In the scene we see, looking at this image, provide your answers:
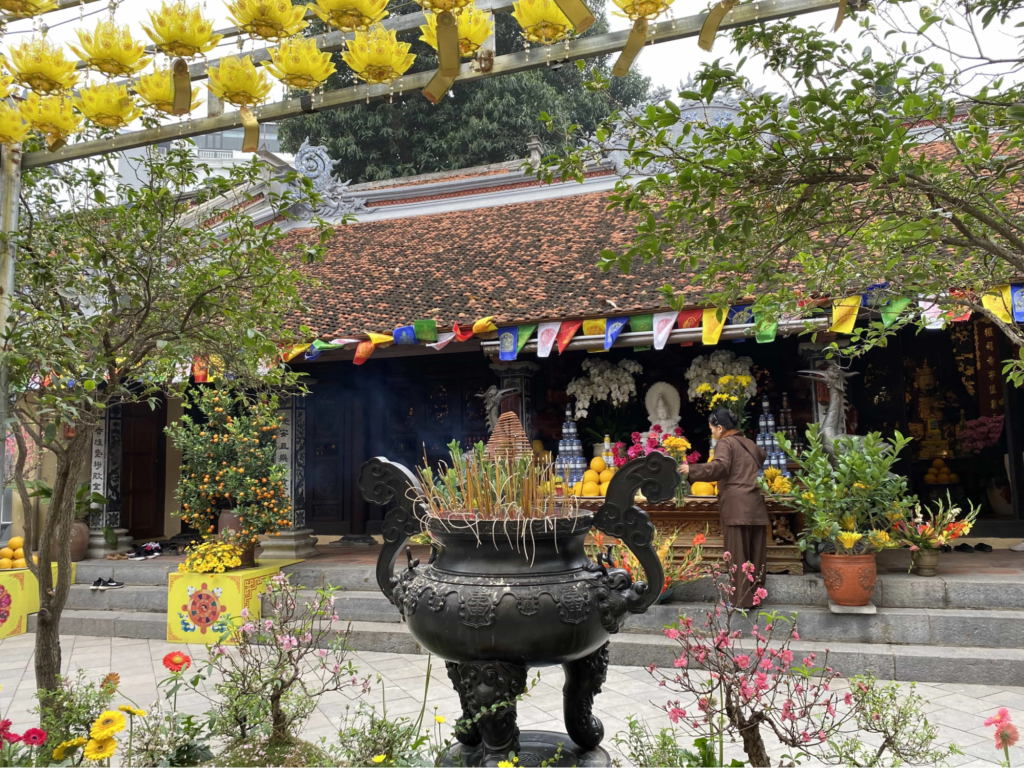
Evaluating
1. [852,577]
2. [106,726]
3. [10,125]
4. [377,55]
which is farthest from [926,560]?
[10,125]

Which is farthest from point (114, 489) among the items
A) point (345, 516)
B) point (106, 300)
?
point (106, 300)

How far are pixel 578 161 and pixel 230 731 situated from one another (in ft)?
9.39

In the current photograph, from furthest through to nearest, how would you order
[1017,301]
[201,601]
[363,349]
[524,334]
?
1. [363,349]
2. [524,334]
3. [201,601]
4. [1017,301]

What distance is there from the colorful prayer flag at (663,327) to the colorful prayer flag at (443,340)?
2.27m

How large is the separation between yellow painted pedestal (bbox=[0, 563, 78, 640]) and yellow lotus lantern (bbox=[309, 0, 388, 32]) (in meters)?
7.61

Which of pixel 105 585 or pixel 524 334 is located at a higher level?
pixel 524 334

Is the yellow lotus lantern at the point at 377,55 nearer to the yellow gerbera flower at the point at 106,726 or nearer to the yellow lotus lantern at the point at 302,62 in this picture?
the yellow lotus lantern at the point at 302,62

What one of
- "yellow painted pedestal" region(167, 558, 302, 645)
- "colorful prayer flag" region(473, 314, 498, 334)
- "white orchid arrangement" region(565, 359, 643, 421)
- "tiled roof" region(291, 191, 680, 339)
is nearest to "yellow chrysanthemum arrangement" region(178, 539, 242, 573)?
"yellow painted pedestal" region(167, 558, 302, 645)

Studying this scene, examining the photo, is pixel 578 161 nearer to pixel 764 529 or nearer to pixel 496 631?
pixel 496 631

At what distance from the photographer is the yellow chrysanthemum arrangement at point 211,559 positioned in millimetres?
7645

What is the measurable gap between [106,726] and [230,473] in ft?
20.1

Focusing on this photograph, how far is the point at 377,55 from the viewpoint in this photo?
8.59 ft

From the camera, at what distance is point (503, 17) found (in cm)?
2183

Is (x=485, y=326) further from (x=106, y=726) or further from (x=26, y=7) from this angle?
(x=106, y=726)
